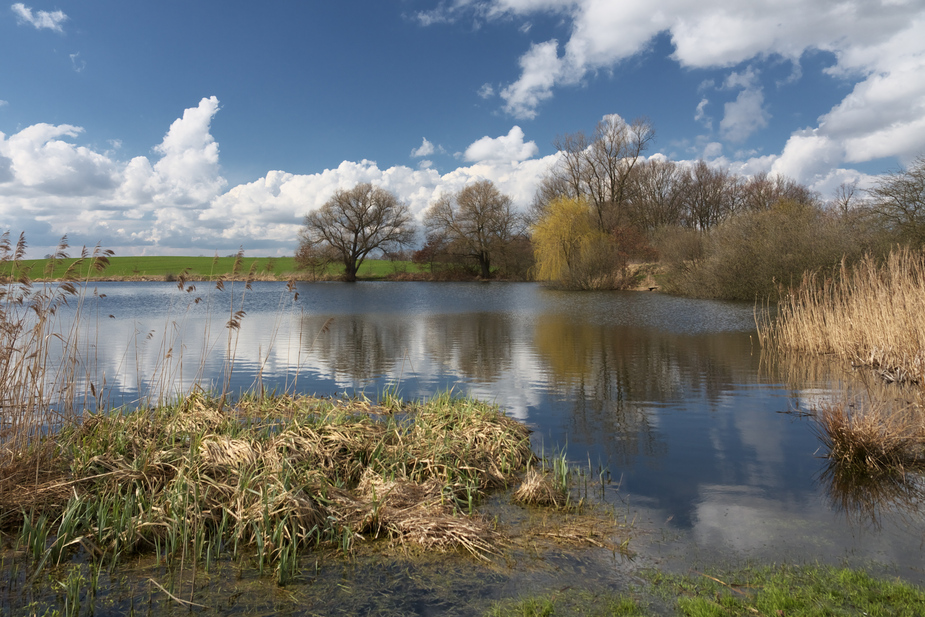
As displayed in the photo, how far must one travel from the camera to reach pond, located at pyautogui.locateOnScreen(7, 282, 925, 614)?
14.8ft

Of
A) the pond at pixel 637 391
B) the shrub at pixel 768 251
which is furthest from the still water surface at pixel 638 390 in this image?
the shrub at pixel 768 251

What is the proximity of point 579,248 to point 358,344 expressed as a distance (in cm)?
2864

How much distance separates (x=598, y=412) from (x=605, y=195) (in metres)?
43.7

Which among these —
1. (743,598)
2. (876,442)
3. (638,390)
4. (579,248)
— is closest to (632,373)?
(638,390)

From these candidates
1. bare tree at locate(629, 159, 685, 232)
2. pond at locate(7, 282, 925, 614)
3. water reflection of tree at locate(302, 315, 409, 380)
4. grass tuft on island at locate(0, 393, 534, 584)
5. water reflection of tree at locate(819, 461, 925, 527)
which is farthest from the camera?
bare tree at locate(629, 159, 685, 232)

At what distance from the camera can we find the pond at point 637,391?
14.8 ft

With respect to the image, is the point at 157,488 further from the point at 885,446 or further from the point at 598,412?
the point at 885,446

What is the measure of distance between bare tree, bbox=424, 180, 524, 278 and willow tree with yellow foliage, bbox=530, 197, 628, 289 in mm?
15992

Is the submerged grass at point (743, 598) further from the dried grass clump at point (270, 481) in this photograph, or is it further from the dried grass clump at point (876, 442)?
the dried grass clump at point (876, 442)

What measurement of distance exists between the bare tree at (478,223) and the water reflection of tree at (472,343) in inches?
1372

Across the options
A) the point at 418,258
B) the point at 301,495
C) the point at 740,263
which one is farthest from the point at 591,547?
the point at 418,258

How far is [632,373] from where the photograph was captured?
11.8 metres

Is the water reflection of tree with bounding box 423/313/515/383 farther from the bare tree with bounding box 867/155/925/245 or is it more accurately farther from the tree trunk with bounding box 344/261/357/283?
the tree trunk with bounding box 344/261/357/283

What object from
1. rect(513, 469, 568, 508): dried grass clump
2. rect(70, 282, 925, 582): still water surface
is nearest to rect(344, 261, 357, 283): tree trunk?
rect(70, 282, 925, 582): still water surface
